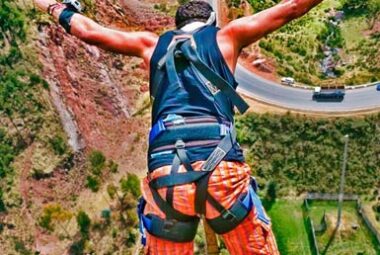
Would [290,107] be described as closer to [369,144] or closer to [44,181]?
[369,144]

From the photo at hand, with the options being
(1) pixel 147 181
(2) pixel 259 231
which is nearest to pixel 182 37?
(1) pixel 147 181

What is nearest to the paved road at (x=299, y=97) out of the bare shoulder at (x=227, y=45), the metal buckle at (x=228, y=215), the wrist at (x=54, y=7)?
the wrist at (x=54, y=7)

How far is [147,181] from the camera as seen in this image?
4445mm

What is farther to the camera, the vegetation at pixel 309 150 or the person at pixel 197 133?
the vegetation at pixel 309 150

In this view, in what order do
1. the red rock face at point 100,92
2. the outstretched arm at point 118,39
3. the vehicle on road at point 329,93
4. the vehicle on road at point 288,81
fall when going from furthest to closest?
the vehicle on road at point 288,81
the vehicle on road at point 329,93
the red rock face at point 100,92
the outstretched arm at point 118,39

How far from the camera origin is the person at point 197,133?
424cm

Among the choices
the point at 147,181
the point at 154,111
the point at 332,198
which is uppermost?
the point at 154,111

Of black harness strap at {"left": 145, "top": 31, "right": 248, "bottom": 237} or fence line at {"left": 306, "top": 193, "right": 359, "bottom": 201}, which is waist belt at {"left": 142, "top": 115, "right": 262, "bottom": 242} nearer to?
black harness strap at {"left": 145, "top": 31, "right": 248, "bottom": 237}

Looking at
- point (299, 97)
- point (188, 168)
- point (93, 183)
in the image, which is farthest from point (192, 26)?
point (299, 97)

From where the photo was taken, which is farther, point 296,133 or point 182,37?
point 296,133

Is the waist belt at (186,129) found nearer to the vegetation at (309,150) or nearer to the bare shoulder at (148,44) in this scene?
the bare shoulder at (148,44)

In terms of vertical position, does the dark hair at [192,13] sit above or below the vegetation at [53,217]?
above

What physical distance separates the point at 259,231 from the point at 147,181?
28.9 inches

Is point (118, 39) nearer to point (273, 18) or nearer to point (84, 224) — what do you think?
point (273, 18)
